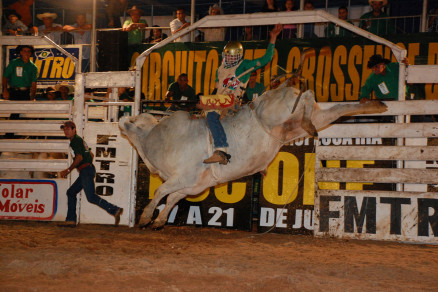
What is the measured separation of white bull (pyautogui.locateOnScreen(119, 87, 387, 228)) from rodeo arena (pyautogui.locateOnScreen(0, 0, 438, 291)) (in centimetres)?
2

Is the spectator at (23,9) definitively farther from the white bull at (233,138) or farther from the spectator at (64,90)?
the white bull at (233,138)

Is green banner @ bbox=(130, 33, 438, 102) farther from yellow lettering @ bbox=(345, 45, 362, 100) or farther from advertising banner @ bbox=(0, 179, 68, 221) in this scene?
advertising banner @ bbox=(0, 179, 68, 221)

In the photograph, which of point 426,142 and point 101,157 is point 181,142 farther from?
point 426,142

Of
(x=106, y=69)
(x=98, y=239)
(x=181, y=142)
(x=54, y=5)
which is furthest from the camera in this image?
(x=54, y=5)

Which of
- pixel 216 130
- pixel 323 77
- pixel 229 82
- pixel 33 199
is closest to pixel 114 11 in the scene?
pixel 33 199

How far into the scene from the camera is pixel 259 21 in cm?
827

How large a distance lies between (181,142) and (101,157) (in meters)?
3.47

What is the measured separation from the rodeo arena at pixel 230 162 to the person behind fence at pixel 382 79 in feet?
0.08

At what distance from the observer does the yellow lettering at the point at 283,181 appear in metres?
8.51

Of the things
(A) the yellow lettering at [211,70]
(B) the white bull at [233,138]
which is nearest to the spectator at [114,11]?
(A) the yellow lettering at [211,70]

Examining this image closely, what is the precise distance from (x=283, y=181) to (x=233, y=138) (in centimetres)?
243

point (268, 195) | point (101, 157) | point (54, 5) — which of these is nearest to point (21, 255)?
point (101, 157)

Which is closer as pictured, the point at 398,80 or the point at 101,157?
the point at 398,80

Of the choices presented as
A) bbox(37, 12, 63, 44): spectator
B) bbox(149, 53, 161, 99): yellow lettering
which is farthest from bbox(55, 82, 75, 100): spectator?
bbox(149, 53, 161, 99): yellow lettering
